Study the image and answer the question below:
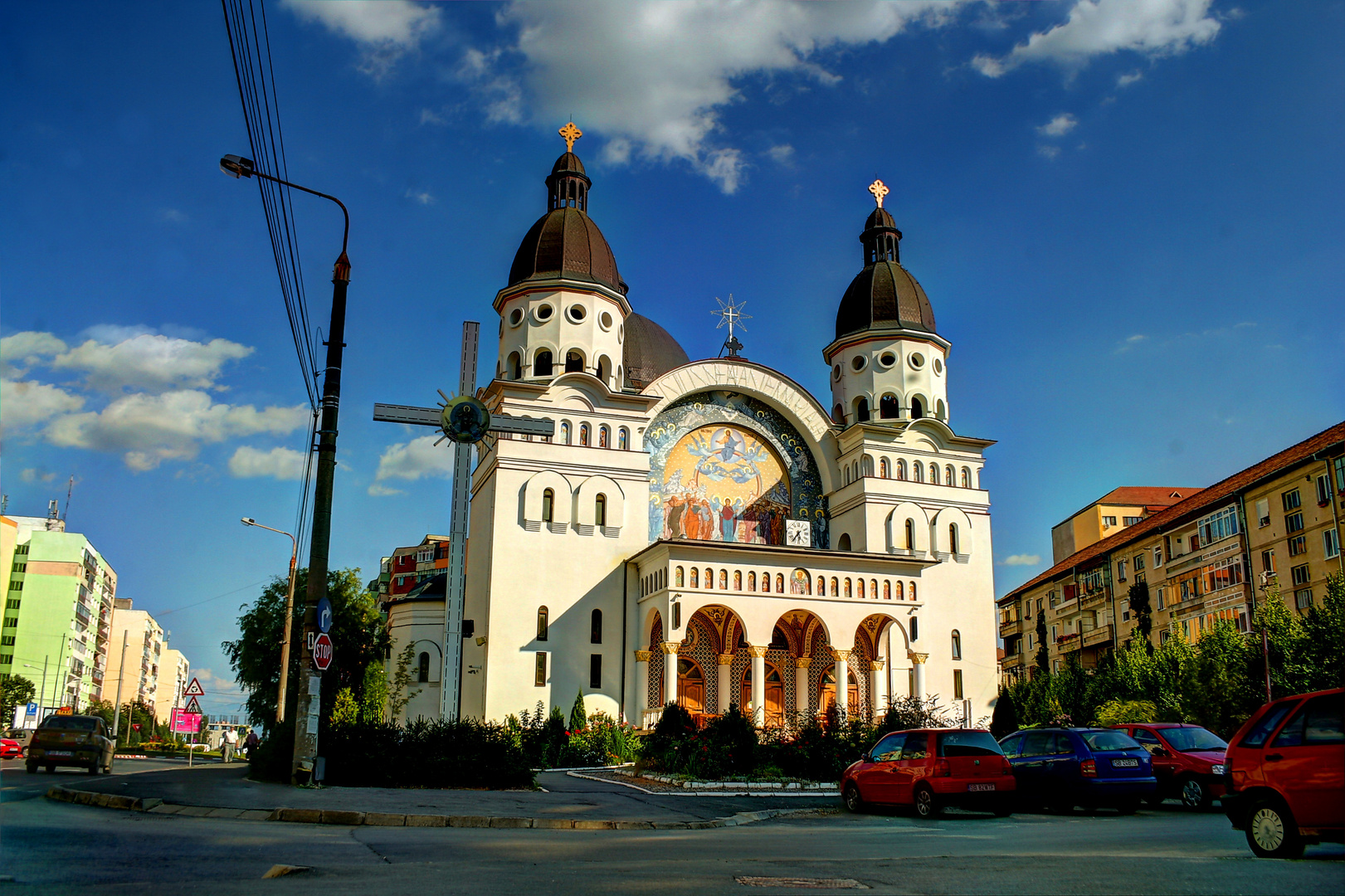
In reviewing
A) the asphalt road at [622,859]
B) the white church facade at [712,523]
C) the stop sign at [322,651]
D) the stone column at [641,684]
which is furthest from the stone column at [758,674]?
the asphalt road at [622,859]

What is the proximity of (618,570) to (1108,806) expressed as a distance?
899 inches

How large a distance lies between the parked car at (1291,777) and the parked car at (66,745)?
20.7 metres

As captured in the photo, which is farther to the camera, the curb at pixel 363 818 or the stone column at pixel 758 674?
the stone column at pixel 758 674

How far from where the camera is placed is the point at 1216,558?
45906 millimetres

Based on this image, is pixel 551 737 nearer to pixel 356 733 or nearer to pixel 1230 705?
pixel 356 733

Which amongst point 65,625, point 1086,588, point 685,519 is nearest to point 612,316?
point 685,519

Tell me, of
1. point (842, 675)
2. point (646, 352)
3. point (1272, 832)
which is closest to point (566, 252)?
point (646, 352)

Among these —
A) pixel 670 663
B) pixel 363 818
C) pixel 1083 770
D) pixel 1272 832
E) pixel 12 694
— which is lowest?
pixel 363 818

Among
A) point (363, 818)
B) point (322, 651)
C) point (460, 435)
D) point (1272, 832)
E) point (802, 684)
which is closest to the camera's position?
point (1272, 832)

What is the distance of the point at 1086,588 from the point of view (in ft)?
195

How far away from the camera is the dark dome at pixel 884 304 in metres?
44.7

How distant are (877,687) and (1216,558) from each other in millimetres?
18357

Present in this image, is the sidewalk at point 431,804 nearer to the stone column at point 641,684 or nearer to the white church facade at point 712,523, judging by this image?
the white church facade at point 712,523

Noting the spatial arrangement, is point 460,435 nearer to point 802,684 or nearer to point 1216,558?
point 802,684
